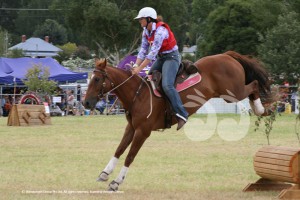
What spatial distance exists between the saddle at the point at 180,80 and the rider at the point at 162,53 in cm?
11

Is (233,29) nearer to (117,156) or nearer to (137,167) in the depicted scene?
(137,167)

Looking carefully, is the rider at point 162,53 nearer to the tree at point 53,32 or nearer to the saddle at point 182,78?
the saddle at point 182,78

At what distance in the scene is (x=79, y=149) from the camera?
18422 mm

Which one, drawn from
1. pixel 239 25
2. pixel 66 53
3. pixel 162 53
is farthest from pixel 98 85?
pixel 66 53

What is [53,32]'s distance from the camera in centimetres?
12131

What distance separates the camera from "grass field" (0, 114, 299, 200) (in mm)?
10648

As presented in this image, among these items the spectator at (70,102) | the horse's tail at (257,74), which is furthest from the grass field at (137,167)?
the spectator at (70,102)

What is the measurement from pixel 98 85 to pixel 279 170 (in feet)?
10.0

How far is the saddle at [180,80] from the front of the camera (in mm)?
11695

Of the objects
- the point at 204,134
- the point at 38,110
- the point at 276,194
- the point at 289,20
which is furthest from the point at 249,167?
the point at 289,20

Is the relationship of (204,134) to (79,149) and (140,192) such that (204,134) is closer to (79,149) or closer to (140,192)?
(79,149)

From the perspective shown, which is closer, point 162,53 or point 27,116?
point 162,53

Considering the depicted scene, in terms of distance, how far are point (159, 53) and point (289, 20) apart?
32347 millimetres

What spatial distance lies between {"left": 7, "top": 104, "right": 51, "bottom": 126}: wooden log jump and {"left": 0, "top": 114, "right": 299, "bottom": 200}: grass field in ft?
19.4
